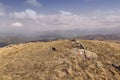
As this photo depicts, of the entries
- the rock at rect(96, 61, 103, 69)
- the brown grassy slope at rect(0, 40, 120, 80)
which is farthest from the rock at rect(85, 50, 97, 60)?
the rock at rect(96, 61, 103, 69)

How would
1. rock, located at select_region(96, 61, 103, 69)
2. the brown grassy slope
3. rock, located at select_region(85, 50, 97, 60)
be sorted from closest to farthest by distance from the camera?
the brown grassy slope
rock, located at select_region(96, 61, 103, 69)
rock, located at select_region(85, 50, 97, 60)

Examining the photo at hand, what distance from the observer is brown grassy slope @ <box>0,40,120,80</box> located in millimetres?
41688

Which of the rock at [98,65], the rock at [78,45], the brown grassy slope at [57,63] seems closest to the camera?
the brown grassy slope at [57,63]

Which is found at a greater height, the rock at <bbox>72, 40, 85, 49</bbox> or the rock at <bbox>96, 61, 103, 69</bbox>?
the rock at <bbox>72, 40, 85, 49</bbox>

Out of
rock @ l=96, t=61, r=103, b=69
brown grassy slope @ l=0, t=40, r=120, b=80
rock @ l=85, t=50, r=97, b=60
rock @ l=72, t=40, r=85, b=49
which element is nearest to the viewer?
brown grassy slope @ l=0, t=40, r=120, b=80

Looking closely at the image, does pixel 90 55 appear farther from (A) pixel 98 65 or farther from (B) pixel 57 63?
(B) pixel 57 63

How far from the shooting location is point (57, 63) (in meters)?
45.6

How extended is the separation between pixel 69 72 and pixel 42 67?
6.11 meters

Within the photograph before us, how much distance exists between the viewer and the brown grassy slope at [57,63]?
4169 centimetres

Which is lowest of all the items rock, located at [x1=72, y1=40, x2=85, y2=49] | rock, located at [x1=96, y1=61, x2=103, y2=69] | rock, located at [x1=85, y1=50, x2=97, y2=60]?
rock, located at [x1=96, y1=61, x2=103, y2=69]

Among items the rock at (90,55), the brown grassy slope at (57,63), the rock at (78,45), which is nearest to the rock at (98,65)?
the brown grassy slope at (57,63)

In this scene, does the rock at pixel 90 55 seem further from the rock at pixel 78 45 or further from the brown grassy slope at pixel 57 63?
the rock at pixel 78 45

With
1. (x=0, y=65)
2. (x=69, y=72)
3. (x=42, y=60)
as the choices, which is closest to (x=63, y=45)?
(x=42, y=60)

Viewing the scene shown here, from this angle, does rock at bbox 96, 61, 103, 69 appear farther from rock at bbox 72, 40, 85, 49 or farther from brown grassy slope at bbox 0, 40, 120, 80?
rock at bbox 72, 40, 85, 49
